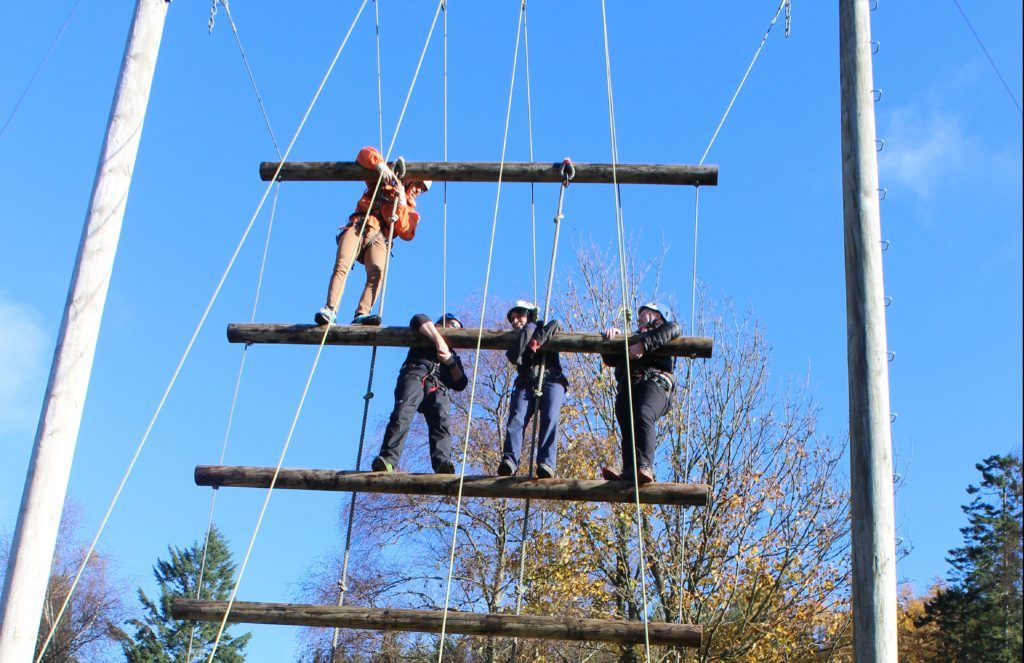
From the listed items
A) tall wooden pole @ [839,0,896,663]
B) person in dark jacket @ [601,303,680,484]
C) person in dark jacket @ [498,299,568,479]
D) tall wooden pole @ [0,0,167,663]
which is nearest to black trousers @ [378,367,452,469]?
person in dark jacket @ [498,299,568,479]

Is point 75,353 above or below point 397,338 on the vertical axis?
below

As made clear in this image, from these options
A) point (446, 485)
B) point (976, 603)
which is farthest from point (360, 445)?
point (976, 603)

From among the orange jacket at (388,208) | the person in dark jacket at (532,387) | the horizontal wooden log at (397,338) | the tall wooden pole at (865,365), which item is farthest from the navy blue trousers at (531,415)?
the tall wooden pole at (865,365)

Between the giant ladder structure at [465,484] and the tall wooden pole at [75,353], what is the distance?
809 millimetres

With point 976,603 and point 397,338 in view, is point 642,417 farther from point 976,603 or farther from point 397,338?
point 976,603

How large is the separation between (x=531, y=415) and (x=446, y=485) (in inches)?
33.4

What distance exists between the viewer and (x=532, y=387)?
6.40 metres

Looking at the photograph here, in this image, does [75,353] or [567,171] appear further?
[567,171]

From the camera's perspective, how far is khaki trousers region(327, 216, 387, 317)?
689 cm

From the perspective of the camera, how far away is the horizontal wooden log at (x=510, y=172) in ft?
21.3

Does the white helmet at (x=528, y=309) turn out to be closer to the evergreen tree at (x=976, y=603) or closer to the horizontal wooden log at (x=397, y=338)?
the horizontal wooden log at (x=397, y=338)

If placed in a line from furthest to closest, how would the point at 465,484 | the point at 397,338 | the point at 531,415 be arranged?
the point at 531,415 < the point at 397,338 < the point at 465,484

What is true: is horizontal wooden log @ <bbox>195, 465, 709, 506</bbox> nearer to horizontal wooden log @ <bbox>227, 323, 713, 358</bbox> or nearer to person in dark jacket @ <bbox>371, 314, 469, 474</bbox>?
person in dark jacket @ <bbox>371, 314, 469, 474</bbox>

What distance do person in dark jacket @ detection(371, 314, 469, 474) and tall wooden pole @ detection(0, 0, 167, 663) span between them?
1.67m
